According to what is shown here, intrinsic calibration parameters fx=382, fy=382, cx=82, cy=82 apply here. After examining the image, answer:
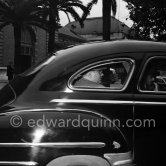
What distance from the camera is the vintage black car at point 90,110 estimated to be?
10.0 ft

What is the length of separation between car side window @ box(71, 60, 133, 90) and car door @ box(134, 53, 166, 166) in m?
0.15

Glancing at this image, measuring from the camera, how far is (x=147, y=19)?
32.2 m

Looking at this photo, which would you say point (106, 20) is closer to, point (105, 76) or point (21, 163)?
point (105, 76)

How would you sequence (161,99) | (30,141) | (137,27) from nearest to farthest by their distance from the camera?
(30,141), (161,99), (137,27)

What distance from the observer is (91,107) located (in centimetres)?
318

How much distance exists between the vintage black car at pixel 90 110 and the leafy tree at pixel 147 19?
2629cm

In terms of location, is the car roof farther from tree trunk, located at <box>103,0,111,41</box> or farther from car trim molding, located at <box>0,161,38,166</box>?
tree trunk, located at <box>103,0,111,41</box>

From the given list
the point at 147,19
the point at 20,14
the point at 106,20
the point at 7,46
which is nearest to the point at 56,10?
the point at 20,14

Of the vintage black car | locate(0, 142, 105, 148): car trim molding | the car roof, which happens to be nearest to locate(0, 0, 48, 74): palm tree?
the car roof

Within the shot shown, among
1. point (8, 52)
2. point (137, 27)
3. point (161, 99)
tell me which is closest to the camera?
point (161, 99)

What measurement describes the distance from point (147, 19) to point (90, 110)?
1181 inches

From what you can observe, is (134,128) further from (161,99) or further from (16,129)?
(16,129)

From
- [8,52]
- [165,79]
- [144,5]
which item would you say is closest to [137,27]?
[144,5]

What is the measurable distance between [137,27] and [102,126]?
30.6m
